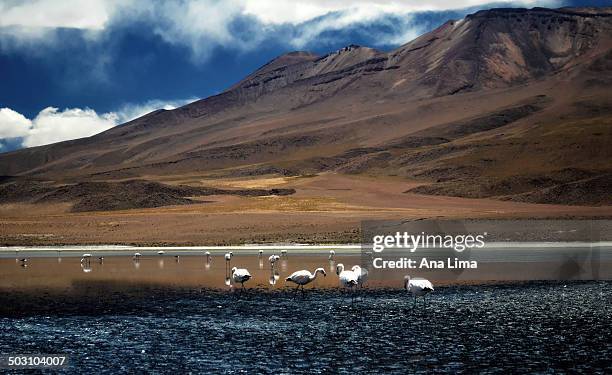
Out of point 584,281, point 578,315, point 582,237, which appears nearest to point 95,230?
point 582,237

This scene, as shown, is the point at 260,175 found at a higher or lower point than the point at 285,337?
higher

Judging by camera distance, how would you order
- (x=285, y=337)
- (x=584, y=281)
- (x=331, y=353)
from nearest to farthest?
(x=331, y=353) < (x=285, y=337) < (x=584, y=281)

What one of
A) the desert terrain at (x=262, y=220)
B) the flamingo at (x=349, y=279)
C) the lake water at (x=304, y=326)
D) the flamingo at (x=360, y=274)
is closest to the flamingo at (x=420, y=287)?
the lake water at (x=304, y=326)

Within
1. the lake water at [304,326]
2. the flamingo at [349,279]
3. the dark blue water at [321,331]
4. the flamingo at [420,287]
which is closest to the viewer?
the dark blue water at [321,331]

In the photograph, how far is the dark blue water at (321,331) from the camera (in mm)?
22297

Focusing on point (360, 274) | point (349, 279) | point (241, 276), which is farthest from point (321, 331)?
point (241, 276)

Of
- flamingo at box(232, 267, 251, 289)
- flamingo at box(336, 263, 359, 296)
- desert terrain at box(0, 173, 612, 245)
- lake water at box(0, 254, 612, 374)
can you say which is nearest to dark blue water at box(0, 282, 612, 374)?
lake water at box(0, 254, 612, 374)

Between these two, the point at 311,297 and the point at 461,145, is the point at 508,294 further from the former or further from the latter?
the point at 461,145

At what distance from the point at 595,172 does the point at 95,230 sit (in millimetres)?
81408

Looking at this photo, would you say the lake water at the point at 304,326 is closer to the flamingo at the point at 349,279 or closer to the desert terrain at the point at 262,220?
the flamingo at the point at 349,279

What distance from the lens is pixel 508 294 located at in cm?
3438

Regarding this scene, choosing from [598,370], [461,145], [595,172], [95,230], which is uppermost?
[461,145]

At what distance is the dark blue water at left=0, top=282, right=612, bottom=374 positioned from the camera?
2230cm

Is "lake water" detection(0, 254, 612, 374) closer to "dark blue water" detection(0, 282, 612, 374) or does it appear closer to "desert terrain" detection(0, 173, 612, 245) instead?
"dark blue water" detection(0, 282, 612, 374)
